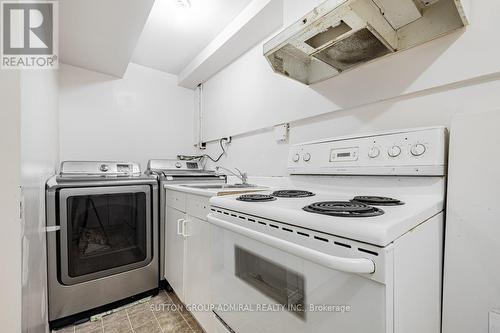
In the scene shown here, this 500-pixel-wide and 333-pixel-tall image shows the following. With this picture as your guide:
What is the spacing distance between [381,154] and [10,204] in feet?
4.22

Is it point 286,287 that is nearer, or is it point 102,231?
point 286,287

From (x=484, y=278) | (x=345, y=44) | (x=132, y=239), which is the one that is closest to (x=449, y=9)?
(x=345, y=44)

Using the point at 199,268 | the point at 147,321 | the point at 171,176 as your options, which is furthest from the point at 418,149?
the point at 147,321

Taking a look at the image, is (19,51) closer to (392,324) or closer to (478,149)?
(392,324)

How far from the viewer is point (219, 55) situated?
2.02 m

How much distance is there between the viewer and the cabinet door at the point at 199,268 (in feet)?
3.96

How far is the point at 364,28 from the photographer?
35.1 inches

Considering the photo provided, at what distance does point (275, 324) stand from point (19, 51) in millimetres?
1286

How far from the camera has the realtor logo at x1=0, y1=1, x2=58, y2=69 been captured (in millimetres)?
630

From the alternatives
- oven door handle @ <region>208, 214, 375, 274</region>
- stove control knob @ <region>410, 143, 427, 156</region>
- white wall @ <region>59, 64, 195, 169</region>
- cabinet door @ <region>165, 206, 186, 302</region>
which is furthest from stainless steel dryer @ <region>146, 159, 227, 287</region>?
stove control knob @ <region>410, 143, 427, 156</region>

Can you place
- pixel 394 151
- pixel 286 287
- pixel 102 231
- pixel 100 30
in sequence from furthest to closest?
pixel 102 231, pixel 100 30, pixel 394 151, pixel 286 287

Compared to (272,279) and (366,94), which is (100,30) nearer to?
(366,94)

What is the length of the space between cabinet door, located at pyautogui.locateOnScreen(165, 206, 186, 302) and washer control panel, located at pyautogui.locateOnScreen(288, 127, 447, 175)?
93cm

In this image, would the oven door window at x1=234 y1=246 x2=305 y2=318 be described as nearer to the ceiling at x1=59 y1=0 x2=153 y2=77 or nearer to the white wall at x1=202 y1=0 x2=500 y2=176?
the white wall at x1=202 y1=0 x2=500 y2=176
